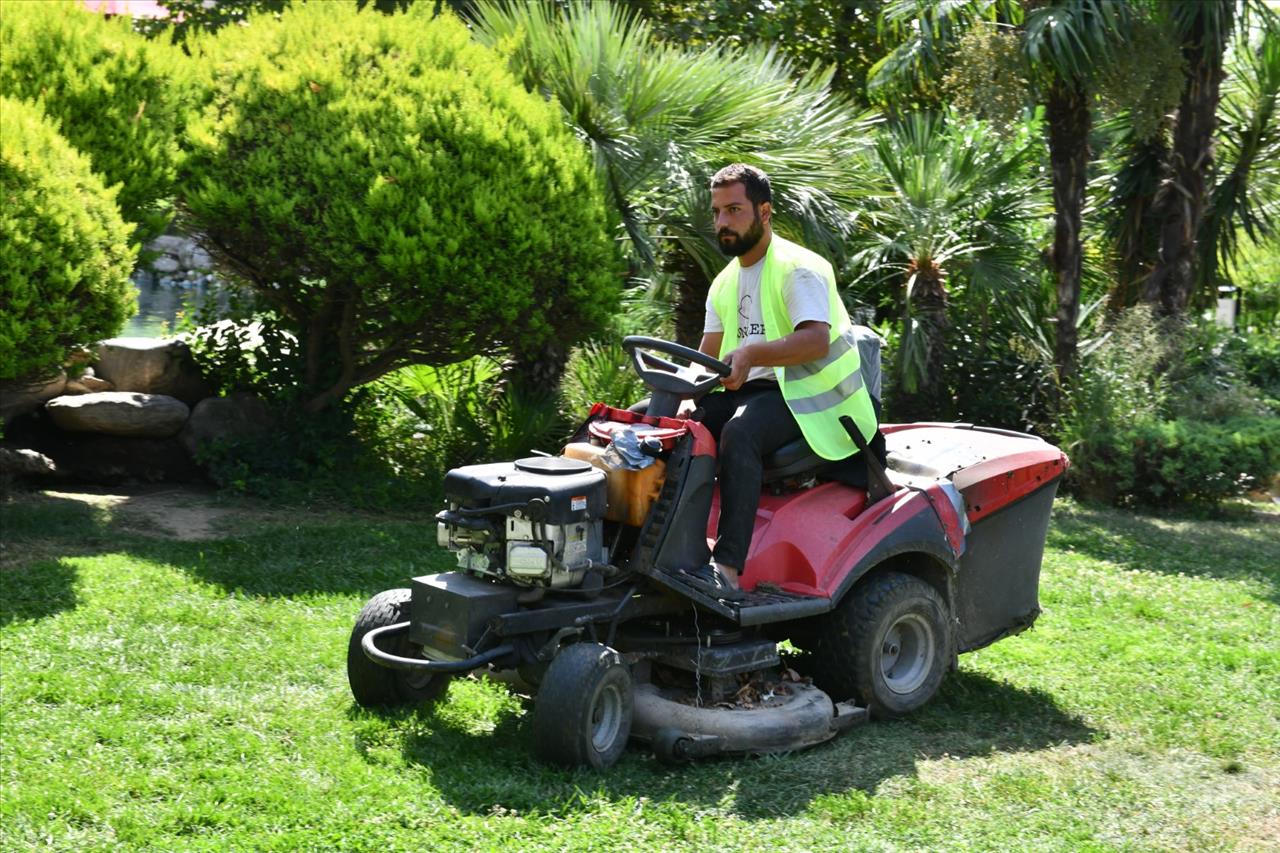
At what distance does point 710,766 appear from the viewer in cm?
496

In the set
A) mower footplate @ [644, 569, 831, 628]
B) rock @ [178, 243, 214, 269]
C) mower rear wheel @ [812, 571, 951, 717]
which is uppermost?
rock @ [178, 243, 214, 269]

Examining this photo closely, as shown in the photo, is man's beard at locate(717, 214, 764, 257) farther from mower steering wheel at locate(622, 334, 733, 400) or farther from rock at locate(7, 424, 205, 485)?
rock at locate(7, 424, 205, 485)

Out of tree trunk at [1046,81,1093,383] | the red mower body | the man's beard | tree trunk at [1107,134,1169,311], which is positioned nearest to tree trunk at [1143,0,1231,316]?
tree trunk at [1107,134,1169,311]

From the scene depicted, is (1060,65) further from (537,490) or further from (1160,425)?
(537,490)

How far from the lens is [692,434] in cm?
518

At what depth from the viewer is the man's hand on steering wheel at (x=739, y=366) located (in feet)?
17.2

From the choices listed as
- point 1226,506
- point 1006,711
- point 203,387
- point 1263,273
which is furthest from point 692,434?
point 1263,273

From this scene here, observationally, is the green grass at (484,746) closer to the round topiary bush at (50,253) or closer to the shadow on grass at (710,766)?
the shadow on grass at (710,766)

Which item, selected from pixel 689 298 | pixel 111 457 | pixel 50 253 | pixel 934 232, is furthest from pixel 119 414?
pixel 934 232

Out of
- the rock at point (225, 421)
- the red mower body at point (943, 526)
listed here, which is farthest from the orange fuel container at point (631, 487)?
the rock at point (225, 421)

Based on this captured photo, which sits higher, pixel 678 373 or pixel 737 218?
pixel 737 218

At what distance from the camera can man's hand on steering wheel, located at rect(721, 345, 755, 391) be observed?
525 centimetres

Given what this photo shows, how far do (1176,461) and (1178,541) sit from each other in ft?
3.71

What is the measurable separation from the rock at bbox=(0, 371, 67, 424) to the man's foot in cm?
475
